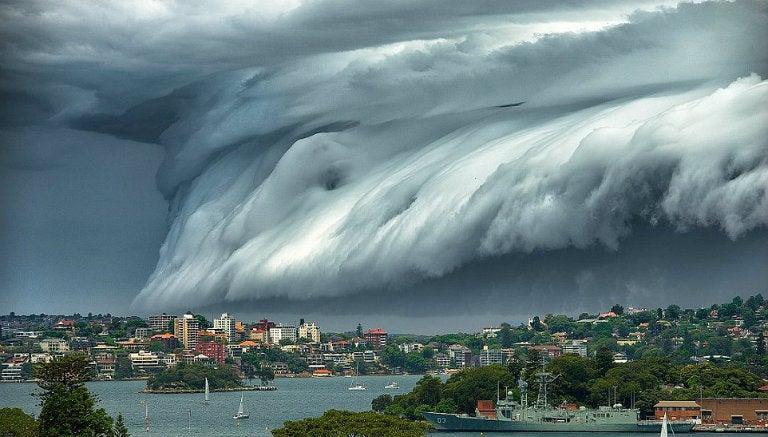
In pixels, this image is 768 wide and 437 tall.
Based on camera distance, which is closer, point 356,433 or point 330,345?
point 356,433

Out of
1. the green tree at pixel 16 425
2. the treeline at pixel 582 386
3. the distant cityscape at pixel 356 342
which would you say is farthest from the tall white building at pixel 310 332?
the green tree at pixel 16 425

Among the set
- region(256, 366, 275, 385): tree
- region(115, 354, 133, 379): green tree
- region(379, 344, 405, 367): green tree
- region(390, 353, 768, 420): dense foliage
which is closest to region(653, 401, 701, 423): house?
region(390, 353, 768, 420): dense foliage

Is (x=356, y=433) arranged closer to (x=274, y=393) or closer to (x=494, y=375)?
(x=494, y=375)

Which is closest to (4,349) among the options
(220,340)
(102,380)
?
(102,380)

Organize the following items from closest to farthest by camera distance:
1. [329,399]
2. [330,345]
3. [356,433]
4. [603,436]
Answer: [356,433] → [603,436] → [329,399] → [330,345]

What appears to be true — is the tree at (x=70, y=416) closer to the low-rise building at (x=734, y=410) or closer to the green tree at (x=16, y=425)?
the green tree at (x=16, y=425)

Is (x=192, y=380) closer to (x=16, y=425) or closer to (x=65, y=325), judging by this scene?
(x=65, y=325)
